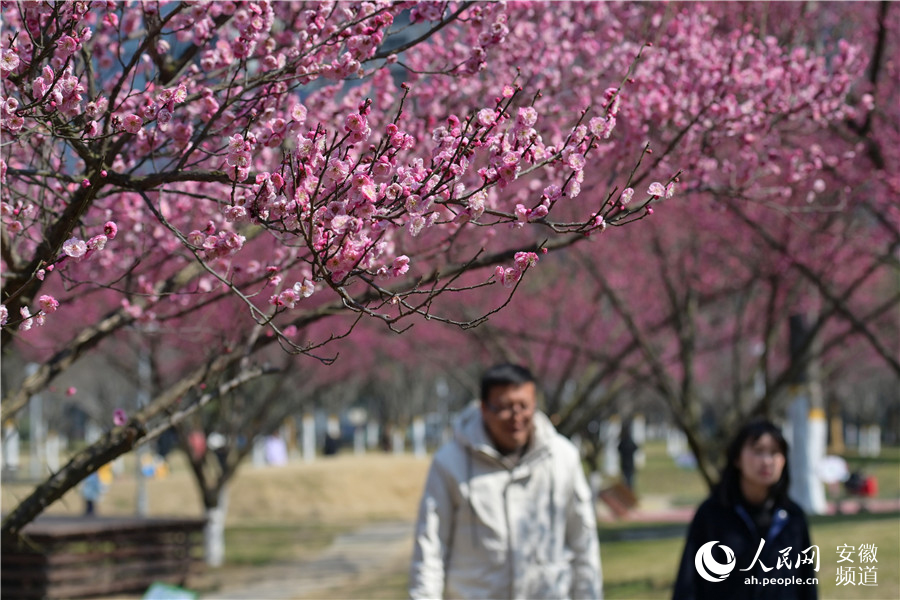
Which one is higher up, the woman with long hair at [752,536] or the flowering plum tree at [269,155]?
the flowering plum tree at [269,155]

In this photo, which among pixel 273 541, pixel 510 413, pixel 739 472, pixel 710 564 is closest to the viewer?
pixel 710 564

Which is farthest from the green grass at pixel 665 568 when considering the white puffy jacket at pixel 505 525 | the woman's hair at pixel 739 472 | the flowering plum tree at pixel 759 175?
the white puffy jacket at pixel 505 525

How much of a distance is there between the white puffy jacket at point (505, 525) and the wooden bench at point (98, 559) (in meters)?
7.17

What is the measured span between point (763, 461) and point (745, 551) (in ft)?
1.24

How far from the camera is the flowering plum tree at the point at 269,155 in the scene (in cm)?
309

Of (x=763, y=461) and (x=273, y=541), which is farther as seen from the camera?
(x=273, y=541)

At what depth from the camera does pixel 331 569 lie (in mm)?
16047

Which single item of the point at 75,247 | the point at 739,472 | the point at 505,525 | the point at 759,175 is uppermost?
the point at 759,175

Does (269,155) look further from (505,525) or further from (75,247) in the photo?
(75,247)

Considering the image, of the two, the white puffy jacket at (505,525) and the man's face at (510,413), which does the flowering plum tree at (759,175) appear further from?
the white puffy jacket at (505,525)

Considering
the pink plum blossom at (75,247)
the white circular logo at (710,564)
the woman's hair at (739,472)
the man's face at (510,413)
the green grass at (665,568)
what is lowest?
the green grass at (665,568)

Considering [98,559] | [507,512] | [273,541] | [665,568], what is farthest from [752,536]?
[273,541]

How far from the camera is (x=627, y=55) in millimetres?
6797

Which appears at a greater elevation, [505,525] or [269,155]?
[269,155]
